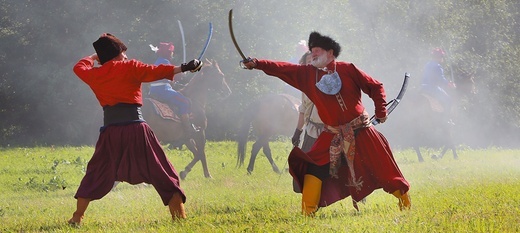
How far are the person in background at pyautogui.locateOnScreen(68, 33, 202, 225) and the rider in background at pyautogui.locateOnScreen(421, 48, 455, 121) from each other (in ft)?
42.0

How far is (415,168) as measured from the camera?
60.5ft

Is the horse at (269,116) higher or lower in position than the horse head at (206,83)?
lower

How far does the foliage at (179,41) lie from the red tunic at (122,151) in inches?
734

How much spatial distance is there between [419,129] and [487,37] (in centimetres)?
1304

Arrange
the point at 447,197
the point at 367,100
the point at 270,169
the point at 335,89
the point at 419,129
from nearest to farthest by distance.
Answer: the point at 335,89 → the point at 447,197 → the point at 270,169 → the point at 419,129 → the point at 367,100

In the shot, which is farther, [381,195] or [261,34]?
[261,34]

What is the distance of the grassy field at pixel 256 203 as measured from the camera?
8094mm

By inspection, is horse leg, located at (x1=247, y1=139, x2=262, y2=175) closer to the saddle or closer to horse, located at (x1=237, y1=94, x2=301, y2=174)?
horse, located at (x1=237, y1=94, x2=301, y2=174)

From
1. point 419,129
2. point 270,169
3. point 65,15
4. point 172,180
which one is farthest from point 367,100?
point 172,180

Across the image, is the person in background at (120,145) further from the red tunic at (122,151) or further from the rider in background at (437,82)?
the rider in background at (437,82)

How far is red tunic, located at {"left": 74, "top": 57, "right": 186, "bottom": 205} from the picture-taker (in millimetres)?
8867

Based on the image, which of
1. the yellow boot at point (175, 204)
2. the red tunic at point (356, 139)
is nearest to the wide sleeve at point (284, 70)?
the red tunic at point (356, 139)

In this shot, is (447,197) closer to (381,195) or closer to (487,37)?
(381,195)

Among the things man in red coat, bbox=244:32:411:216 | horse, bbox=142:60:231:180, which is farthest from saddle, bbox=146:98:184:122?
man in red coat, bbox=244:32:411:216
